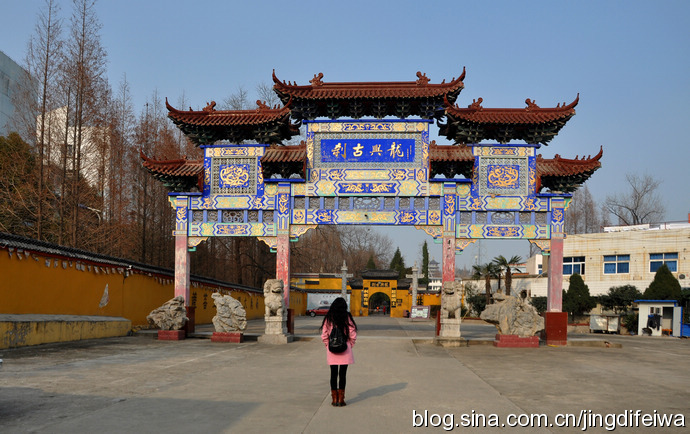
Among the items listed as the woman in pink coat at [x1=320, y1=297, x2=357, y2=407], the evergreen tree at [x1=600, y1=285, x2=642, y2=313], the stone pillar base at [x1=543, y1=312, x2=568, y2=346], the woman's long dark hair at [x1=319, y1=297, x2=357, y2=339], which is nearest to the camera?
the woman in pink coat at [x1=320, y1=297, x2=357, y2=407]

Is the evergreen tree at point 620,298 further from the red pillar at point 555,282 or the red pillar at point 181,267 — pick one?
the red pillar at point 181,267

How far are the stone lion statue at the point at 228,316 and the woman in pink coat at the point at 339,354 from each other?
36.2ft

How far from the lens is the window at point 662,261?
119ft

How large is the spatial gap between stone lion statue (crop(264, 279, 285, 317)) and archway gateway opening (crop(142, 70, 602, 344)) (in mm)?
1025

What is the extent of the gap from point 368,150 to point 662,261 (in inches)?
1048

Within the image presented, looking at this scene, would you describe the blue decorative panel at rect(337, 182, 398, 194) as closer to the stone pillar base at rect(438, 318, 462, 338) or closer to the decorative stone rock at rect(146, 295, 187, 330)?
the stone pillar base at rect(438, 318, 462, 338)

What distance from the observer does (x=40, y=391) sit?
8180 millimetres

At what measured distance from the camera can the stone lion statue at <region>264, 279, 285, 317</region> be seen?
18.1 m

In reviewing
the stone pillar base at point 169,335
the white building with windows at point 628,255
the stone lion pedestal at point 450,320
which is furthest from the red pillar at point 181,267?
the white building with windows at point 628,255

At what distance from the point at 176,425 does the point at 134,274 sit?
57.4ft

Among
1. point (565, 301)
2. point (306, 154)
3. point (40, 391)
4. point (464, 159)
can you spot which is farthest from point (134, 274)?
point (565, 301)

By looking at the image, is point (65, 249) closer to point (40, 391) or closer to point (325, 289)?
point (40, 391)

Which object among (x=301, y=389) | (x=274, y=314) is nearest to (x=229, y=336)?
(x=274, y=314)

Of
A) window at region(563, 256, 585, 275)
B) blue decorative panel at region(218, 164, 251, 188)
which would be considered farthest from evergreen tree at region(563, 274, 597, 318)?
blue decorative panel at region(218, 164, 251, 188)
